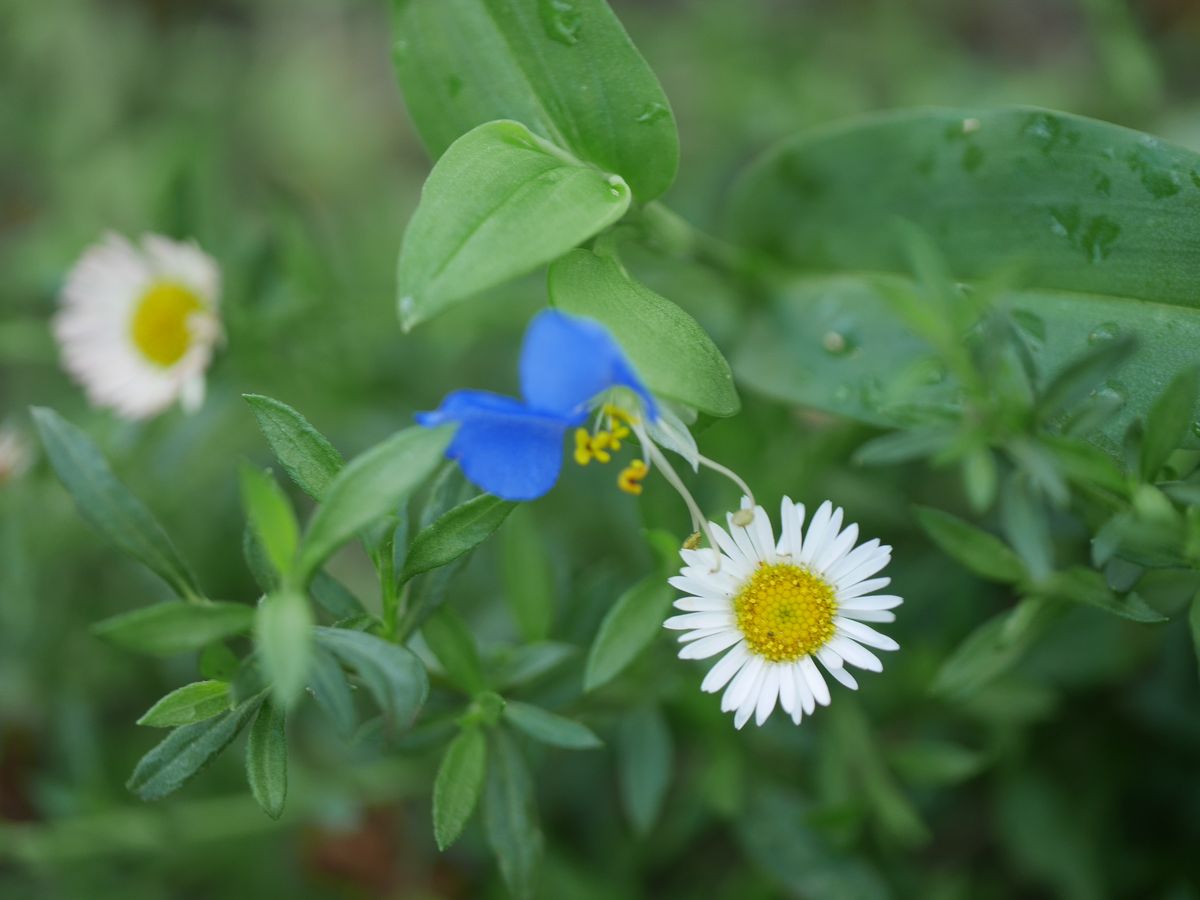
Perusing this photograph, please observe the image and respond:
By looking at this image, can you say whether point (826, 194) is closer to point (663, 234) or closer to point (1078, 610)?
point (663, 234)

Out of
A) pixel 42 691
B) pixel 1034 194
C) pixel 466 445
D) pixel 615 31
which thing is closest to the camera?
pixel 466 445

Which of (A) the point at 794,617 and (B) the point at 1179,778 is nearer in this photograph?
(A) the point at 794,617

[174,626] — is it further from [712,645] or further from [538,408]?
[712,645]

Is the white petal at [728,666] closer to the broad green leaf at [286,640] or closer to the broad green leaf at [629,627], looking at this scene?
the broad green leaf at [629,627]

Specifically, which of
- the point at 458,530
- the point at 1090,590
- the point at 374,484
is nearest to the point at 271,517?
the point at 374,484

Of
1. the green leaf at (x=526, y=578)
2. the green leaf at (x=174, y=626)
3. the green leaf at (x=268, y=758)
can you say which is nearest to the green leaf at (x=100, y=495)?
the green leaf at (x=174, y=626)

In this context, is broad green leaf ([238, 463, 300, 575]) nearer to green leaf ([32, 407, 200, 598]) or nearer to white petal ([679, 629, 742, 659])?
green leaf ([32, 407, 200, 598])

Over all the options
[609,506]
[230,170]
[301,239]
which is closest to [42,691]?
[301,239]
